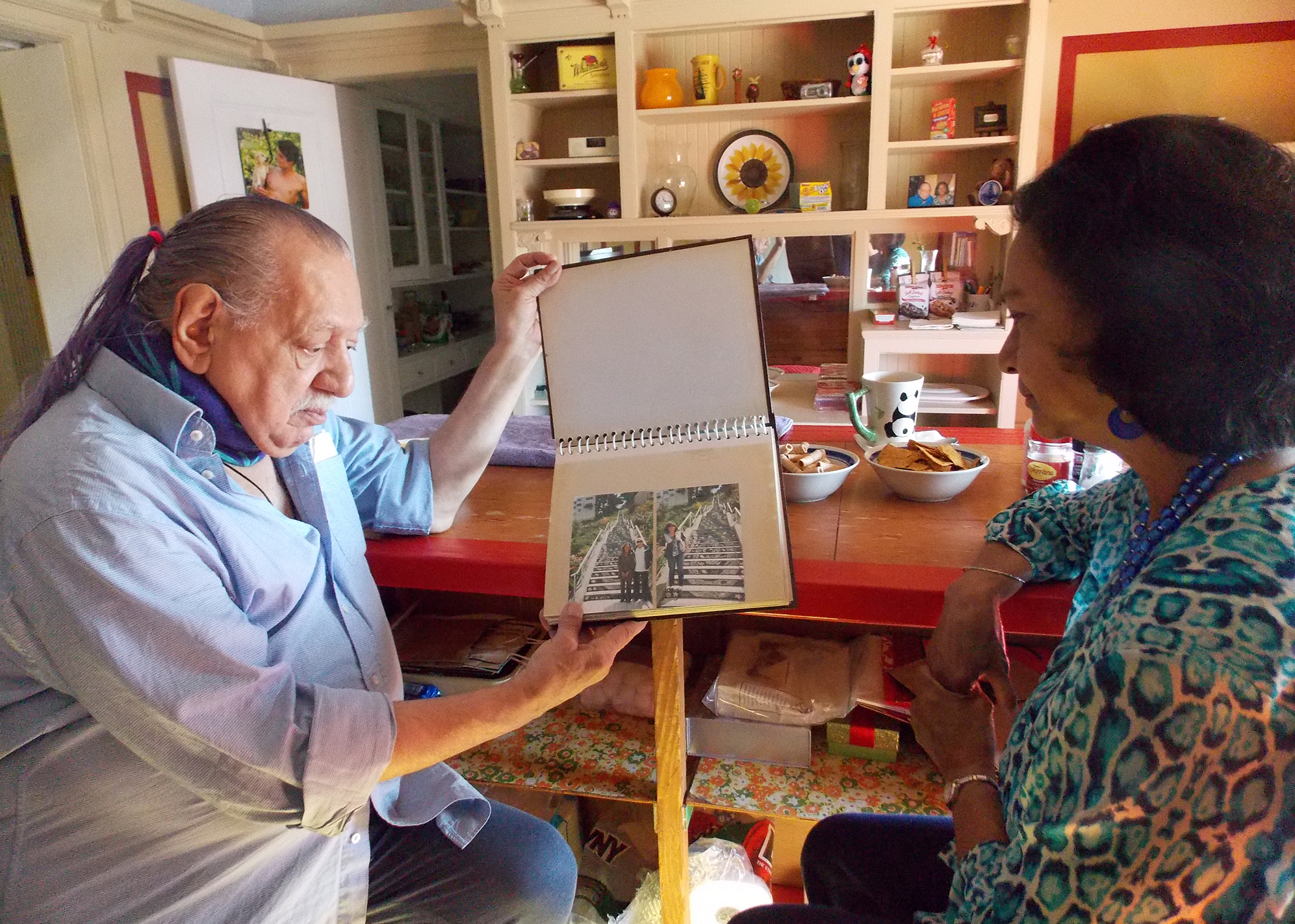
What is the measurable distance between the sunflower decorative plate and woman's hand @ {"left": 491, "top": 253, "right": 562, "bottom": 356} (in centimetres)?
243

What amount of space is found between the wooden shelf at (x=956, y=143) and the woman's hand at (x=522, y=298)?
232cm

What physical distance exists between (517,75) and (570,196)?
51 cm

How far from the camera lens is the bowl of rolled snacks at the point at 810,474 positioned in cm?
114

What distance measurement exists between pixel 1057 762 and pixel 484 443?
0.86 metres

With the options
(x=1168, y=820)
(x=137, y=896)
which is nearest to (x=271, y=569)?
(x=137, y=896)

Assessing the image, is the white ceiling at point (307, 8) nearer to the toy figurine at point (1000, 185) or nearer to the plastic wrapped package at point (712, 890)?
the toy figurine at point (1000, 185)

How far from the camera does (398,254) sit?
14.2 feet

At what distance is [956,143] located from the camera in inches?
116

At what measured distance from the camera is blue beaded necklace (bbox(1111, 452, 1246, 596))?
0.66m

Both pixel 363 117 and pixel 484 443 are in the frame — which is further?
pixel 363 117

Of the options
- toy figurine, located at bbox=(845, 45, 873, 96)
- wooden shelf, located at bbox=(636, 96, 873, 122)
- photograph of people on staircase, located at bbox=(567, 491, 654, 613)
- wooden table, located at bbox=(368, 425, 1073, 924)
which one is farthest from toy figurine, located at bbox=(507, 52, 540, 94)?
photograph of people on staircase, located at bbox=(567, 491, 654, 613)

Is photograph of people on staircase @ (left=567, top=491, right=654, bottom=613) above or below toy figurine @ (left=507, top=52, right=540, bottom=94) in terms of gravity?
below

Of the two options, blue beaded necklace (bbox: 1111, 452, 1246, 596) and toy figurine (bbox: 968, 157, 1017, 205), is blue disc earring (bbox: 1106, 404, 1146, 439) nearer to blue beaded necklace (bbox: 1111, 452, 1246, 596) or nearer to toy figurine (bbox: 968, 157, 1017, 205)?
blue beaded necklace (bbox: 1111, 452, 1246, 596)

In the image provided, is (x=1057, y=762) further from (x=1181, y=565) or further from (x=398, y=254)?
(x=398, y=254)
